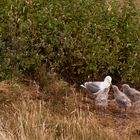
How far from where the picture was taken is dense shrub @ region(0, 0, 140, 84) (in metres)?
7.64

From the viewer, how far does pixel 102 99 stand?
7.08 m

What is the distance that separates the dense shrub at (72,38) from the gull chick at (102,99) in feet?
2.37

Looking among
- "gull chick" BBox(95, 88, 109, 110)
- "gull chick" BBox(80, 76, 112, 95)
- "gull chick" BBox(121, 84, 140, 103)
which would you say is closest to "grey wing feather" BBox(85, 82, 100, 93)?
"gull chick" BBox(80, 76, 112, 95)

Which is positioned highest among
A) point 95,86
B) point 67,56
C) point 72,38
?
point 72,38

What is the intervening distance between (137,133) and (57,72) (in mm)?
1643

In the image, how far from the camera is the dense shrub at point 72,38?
25.1ft

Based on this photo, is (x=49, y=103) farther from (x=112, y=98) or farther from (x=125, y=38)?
(x=125, y=38)

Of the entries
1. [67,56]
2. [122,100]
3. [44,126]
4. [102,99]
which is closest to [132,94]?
[122,100]

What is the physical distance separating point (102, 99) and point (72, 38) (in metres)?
1.07

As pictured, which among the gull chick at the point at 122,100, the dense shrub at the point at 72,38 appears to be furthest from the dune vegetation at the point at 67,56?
the gull chick at the point at 122,100

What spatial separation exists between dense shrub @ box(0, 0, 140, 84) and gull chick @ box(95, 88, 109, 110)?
0.72 meters

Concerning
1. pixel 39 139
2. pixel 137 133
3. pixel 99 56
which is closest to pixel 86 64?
pixel 99 56

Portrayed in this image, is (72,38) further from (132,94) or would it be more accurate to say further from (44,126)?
(44,126)

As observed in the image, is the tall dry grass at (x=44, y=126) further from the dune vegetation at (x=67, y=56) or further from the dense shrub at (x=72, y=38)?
the dense shrub at (x=72, y=38)
